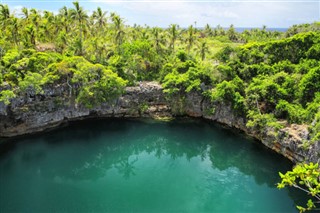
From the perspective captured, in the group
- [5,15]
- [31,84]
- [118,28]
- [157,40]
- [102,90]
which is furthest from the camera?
[157,40]

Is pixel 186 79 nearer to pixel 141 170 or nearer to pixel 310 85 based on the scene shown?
pixel 141 170

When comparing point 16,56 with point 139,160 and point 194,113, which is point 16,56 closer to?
point 139,160

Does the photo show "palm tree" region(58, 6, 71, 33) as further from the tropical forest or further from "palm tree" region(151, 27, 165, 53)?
"palm tree" region(151, 27, 165, 53)

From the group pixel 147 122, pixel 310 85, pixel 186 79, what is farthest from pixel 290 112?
pixel 147 122

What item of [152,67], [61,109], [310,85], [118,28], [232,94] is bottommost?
[61,109]

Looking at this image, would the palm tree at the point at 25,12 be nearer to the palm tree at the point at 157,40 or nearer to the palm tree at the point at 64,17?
the palm tree at the point at 64,17

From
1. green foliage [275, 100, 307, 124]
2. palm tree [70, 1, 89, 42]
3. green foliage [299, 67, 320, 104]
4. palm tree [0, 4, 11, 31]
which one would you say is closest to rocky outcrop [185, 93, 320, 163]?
green foliage [275, 100, 307, 124]
